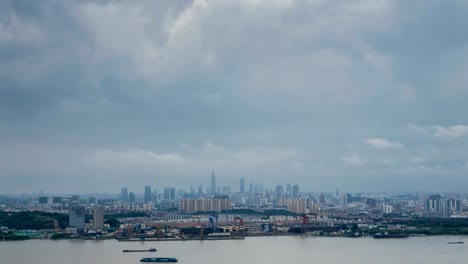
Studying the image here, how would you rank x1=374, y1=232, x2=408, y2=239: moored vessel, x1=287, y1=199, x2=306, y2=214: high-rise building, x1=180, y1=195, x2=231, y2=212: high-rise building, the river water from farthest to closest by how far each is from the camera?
x1=180, y1=195, x2=231, y2=212: high-rise building < x1=287, y1=199, x2=306, y2=214: high-rise building < x1=374, y1=232, x2=408, y2=239: moored vessel < the river water

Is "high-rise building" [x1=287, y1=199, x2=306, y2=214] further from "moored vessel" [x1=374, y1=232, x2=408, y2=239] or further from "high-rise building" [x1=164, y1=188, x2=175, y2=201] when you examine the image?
"high-rise building" [x1=164, y1=188, x2=175, y2=201]

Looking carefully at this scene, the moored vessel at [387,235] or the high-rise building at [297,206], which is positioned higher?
the high-rise building at [297,206]

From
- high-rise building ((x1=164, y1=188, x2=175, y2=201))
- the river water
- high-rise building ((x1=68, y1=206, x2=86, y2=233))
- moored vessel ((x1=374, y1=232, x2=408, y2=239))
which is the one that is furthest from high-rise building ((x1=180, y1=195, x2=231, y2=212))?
high-rise building ((x1=164, y1=188, x2=175, y2=201))

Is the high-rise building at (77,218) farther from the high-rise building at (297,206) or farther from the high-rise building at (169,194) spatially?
the high-rise building at (169,194)

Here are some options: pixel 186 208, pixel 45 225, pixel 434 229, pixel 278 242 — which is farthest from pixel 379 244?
pixel 186 208

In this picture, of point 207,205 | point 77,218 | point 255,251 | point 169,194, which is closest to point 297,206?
point 207,205

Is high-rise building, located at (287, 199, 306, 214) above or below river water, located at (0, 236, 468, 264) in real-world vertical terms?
above

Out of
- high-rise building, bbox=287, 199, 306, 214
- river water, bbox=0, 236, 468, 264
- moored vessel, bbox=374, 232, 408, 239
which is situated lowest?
moored vessel, bbox=374, 232, 408, 239

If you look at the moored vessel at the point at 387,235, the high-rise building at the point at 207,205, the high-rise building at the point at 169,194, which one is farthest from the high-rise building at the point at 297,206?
the high-rise building at the point at 169,194
